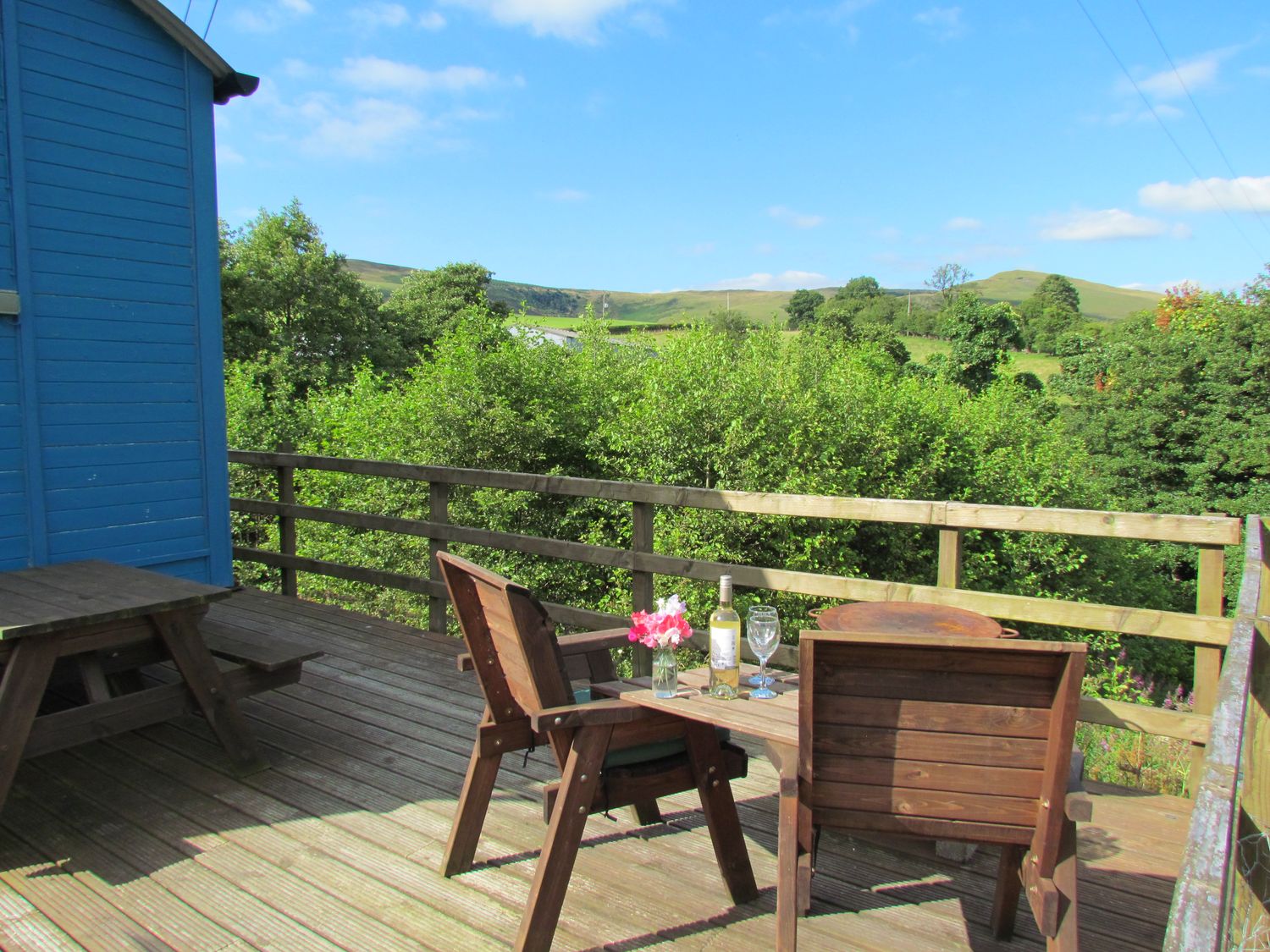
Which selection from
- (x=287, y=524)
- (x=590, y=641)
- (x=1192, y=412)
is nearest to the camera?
(x=590, y=641)

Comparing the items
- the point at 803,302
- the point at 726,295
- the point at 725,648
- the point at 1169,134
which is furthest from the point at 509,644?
the point at 726,295

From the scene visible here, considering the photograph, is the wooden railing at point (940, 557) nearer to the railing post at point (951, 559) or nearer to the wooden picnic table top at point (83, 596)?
the railing post at point (951, 559)

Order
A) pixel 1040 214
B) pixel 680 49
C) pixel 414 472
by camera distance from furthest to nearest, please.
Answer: pixel 1040 214 → pixel 680 49 → pixel 414 472

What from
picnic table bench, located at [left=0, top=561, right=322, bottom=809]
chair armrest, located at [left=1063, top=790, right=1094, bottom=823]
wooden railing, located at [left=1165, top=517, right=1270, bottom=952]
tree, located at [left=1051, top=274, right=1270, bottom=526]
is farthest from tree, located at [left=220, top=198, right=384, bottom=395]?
chair armrest, located at [left=1063, top=790, right=1094, bottom=823]

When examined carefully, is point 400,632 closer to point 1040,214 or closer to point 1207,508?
point 1207,508

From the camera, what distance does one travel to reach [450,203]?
30969 millimetres

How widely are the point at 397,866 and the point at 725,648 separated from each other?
1.15 metres

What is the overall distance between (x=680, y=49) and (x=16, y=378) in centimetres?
2091

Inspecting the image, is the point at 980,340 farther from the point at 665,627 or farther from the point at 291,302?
the point at 665,627

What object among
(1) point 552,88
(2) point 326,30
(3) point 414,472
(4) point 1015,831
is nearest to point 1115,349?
(1) point 552,88

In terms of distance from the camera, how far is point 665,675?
204 centimetres

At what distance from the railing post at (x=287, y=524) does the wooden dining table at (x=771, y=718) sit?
378cm

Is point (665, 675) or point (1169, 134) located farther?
point (1169, 134)

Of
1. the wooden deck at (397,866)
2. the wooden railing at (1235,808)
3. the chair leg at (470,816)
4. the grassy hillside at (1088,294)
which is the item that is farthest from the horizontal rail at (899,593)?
the grassy hillside at (1088,294)
